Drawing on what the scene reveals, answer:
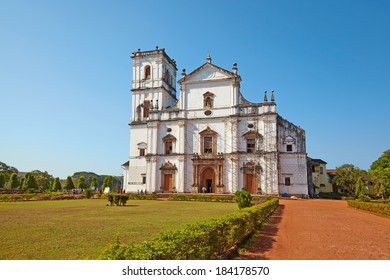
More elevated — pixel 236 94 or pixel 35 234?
pixel 236 94

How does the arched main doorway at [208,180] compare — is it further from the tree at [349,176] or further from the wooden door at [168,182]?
the tree at [349,176]

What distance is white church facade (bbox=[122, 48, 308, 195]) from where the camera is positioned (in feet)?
118

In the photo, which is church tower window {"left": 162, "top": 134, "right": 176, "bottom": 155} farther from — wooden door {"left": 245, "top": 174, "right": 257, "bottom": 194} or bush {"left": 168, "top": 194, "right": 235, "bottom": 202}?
wooden door {"left": 245, "top": 174, "right": 257, "bottom": 194}

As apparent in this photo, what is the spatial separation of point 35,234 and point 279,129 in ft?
104

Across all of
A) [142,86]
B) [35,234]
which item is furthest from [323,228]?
[142,86]

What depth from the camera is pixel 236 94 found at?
123 ft

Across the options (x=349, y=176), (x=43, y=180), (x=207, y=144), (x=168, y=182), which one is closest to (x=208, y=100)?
(x=207, y=144)

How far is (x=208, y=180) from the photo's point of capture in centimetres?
3838

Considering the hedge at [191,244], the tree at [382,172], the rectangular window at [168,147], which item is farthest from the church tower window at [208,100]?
the hedge at [191,244]

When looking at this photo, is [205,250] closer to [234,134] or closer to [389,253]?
[389,253]

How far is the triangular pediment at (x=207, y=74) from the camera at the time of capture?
125 feet

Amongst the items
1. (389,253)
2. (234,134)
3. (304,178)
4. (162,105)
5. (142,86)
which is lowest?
(389,253)

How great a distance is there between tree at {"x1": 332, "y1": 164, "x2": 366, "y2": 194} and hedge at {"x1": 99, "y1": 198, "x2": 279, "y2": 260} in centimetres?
4277

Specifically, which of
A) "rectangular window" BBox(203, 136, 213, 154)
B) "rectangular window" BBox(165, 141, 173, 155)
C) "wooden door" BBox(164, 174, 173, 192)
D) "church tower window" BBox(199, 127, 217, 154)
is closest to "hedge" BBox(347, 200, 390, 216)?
"church tower window" BBox(199, 127, 217, 154)
